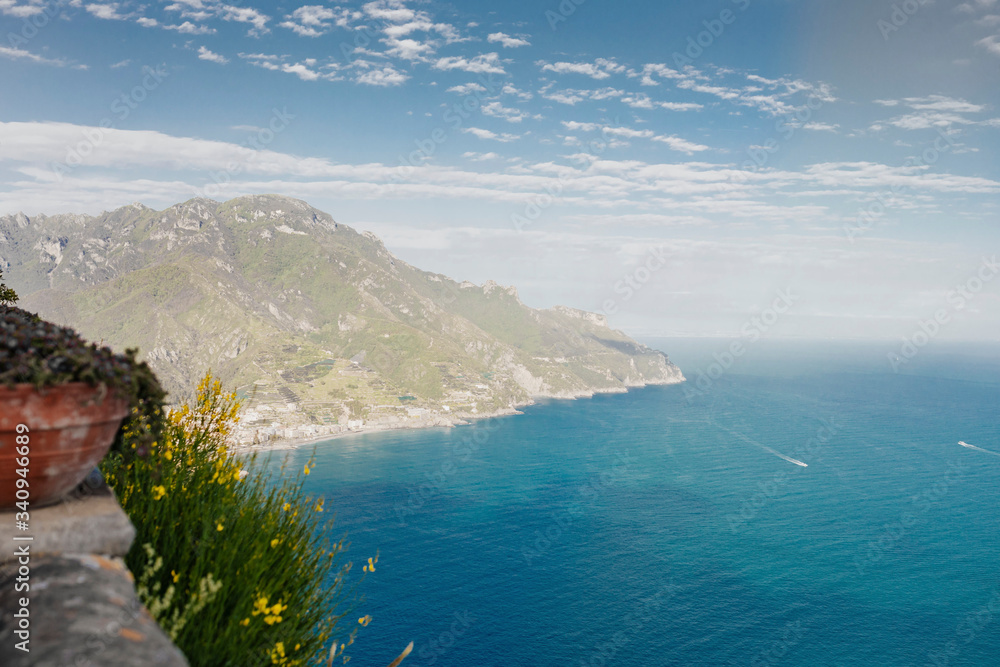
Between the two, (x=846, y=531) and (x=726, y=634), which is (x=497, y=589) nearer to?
(x=726, y=634)

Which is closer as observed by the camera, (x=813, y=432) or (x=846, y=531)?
(x=846, y=531)

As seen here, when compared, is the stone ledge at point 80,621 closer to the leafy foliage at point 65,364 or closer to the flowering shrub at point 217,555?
the flowering shrub at point 217,555

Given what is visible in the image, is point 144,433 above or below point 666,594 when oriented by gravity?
above

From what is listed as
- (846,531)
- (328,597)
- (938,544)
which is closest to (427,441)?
(846,531)

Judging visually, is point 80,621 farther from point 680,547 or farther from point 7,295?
point 680,547

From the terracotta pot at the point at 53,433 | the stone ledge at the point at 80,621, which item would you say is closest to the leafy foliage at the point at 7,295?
the terracotta pot at the point at 53,433

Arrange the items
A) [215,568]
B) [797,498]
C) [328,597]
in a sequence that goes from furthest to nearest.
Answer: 1. [797,498]
2. [328,597]
3. [215,568]
